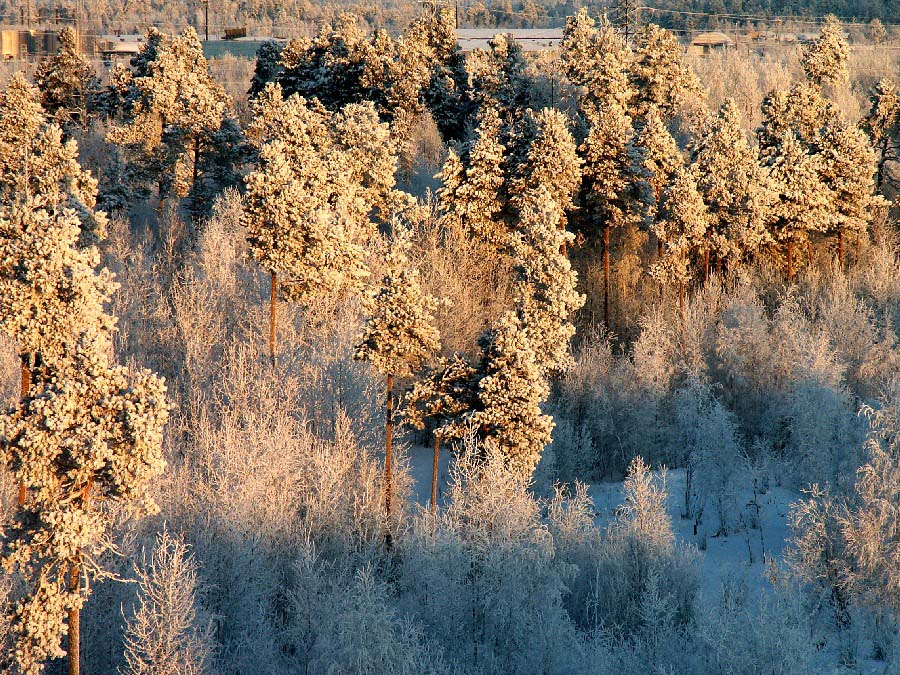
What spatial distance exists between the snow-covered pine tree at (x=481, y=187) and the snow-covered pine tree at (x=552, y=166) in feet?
4.91

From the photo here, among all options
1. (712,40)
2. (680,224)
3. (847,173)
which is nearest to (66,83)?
(680,224)

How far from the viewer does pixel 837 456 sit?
2650 centimetres

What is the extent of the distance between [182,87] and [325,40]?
15797mm

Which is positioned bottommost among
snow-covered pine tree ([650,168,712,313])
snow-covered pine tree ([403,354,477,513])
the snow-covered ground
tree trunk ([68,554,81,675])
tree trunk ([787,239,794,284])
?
the snow-covered ground

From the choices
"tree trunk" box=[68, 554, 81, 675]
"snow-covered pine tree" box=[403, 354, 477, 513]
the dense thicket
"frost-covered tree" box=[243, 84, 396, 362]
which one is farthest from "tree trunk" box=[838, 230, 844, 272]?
"tree trunk" box=[68, 554, 81, 675]

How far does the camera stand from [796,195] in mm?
41406

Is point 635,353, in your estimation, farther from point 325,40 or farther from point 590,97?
point 325,40

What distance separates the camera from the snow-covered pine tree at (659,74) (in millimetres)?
52781

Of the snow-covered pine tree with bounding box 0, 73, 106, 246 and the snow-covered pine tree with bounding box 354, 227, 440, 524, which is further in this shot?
the snow-covered pine tree with bounding box 0, 73, 106, 246

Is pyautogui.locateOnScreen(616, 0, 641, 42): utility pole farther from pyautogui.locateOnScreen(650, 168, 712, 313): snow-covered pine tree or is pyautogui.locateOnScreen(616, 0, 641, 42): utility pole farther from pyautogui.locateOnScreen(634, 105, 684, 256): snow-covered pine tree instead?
pyautogui.locateOnScreen(650, 168, 712, 313): snow-covered pine tree

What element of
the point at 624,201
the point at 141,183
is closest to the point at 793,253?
the point at 624,201

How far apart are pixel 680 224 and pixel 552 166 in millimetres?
5951

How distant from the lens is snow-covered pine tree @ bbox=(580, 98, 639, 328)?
40.0 m

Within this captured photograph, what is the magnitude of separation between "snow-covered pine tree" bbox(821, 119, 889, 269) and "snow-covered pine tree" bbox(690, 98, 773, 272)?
190 inches
